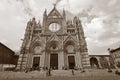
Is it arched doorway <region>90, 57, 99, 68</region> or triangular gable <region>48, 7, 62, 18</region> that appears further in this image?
arched doorway <region>90, 57, 99, 68</region>

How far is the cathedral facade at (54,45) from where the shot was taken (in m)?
24.7

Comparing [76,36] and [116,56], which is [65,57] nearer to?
[76,36]

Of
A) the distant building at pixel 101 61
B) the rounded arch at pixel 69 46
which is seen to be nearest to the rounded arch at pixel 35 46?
the rounded arch at pixel 69 46

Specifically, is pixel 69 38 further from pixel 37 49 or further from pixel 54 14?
pixel 54 14

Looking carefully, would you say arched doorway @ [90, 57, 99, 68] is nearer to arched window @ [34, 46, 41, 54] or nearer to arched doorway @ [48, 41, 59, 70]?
arched doorway @ [48, 41, 59, 70]

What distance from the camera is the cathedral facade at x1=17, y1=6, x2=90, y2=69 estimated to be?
80.9 feet

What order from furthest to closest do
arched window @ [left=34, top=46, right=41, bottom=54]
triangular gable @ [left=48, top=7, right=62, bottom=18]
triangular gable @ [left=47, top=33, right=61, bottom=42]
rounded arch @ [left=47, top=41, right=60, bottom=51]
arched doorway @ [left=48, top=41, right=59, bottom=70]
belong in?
triangular gable @ [left=48, top=7, right=62, bottom=18]
triangular gable @ [left=47, top=33, right=61, bottom=42]
rounded arch @ [left=47, top=41, right=60, bottom=51]
arched window @ [left=34, top=46, right=41, bottom=54]
arched doorway @ [left=48, top=41, right=59, bottom=70]

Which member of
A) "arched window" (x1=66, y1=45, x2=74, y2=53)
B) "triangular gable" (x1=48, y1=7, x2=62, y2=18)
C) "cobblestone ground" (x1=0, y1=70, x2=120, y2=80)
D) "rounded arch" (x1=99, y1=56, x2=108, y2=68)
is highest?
"triangular gable" (x1=48, y1=7, x2=62, y2=18)

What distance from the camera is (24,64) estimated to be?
24094 mm

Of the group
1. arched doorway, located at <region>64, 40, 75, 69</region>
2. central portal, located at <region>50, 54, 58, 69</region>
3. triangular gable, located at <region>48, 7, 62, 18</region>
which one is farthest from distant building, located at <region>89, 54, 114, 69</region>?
triangular gable, located at <region>48, 7, 62, 18</region>

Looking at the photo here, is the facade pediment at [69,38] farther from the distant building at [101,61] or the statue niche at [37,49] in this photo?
the distant building at [101,61]

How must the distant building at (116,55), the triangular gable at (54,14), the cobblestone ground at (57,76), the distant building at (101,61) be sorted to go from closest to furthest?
1. the cobblestone ground at (57,76)
2. the triangular gable at (54,14)
3. the distant building at (101,61)
4. the distant building at (116,55)

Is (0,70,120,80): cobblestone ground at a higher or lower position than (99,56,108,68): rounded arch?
lower

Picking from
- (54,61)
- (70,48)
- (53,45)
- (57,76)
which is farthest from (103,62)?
(57,76)
